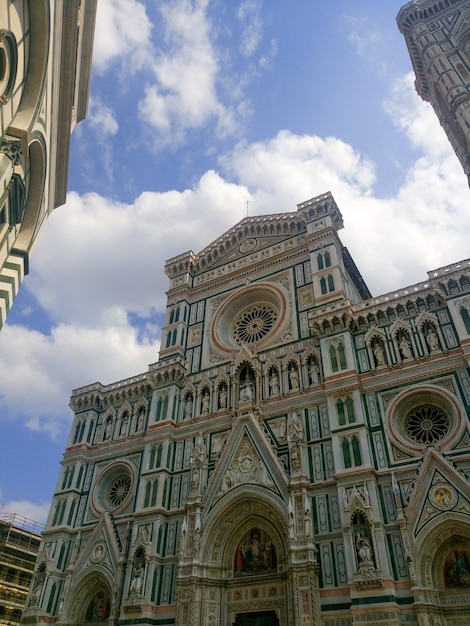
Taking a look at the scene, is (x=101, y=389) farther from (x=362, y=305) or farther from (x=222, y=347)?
(x=362, y=305)

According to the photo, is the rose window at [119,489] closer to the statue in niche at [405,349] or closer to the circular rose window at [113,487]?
the circular rose window at [113,487]

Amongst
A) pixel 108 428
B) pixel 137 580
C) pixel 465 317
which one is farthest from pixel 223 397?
pixel 465 317

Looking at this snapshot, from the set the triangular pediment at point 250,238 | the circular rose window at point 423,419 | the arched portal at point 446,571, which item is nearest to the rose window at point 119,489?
the triangular pediment at point 250,238

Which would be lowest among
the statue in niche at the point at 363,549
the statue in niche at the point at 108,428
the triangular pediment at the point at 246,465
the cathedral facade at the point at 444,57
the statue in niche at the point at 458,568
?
the statue in niche at the point at 458,568

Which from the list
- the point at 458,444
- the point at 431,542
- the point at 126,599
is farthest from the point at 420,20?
the point at 126,599

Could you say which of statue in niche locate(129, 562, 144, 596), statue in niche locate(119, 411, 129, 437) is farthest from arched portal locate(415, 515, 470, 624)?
statue in niche locate(119, 411, 129, 437)

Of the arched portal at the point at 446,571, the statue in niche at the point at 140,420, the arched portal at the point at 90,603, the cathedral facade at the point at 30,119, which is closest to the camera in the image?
the cathedral facade at the point at 30,119

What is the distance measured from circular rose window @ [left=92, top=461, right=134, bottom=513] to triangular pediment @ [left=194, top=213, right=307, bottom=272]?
12.5 m

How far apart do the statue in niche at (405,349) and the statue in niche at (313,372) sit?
140 inches

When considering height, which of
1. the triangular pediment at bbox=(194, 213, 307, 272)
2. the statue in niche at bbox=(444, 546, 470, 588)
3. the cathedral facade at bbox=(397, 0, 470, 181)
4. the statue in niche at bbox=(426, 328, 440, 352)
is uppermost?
the cathedral facade at bbox=(397, 0, 470, 181)

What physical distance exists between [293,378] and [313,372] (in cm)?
95

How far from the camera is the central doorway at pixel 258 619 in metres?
17.1

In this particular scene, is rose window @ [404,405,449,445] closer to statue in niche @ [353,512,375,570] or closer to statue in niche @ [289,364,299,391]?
statue in niche @ [353,512,375,570]

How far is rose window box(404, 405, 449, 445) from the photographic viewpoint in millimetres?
17562
